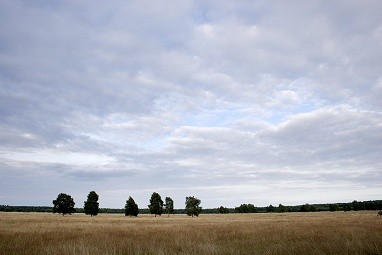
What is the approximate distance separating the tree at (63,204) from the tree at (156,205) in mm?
25778

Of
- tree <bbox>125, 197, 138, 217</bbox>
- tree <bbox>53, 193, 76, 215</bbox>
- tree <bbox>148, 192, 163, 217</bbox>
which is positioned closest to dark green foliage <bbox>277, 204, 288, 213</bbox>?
tree <bbox>148, 192, 163, 217</bbox>

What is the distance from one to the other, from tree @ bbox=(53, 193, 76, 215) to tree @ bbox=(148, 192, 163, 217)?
84.6ft

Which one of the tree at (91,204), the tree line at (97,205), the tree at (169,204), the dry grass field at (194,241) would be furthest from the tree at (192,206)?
the dry grass field at (194,241)

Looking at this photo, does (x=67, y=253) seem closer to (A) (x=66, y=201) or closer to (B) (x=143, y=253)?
(B) (x=143, y=253)

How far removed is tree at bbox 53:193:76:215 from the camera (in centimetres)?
9244

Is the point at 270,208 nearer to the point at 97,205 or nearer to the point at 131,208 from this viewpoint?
the point at 131,208

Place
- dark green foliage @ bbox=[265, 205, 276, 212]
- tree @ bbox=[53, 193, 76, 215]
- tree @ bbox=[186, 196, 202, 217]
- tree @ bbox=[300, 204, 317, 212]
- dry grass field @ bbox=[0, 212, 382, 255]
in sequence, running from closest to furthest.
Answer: dry grass field @ bbox=[0, 212, 382, 255] → tree @ bbox=[53, 193, 76, 215] → tree @ bbox=[186, 196, 202, 217] → tree @ bbox=[300, 204, 317, 212] → dark green foliage @ bbox=[265, 205, 276, 212]

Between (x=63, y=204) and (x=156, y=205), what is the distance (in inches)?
1189

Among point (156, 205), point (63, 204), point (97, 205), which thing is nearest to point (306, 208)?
point (156, 205)

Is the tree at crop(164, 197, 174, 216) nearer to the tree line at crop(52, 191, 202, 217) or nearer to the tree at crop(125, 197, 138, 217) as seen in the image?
the tree line at crop(52, 191, 202, 217)

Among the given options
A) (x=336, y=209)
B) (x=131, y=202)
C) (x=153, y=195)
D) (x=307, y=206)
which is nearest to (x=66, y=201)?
(x=131, y=202)

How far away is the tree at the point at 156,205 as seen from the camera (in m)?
107

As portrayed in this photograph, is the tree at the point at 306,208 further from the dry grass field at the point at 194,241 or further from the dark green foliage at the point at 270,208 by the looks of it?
the dry grass field at the point at 194,241

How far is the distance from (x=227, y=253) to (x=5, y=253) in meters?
7.61
